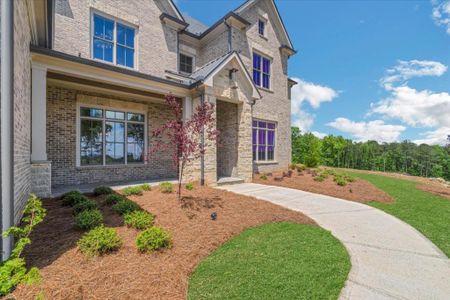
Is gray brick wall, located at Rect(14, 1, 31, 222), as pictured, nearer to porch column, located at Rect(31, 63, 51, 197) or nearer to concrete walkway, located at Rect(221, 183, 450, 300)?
porch column, located at Rect(31, 63, 51, 197)

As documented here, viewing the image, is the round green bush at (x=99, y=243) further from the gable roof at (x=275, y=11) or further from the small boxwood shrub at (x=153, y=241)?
the gable roof at (x=275, y=11)

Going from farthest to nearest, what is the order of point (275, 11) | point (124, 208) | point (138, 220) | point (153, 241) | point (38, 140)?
point (275, 11) < point (38, 140) < point (124, 208) < point (138, 220) < point (153, 241)

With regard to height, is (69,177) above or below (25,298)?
above

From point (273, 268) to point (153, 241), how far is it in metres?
1.89

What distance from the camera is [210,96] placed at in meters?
8.45

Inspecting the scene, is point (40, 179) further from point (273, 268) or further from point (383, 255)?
point (383, 255)

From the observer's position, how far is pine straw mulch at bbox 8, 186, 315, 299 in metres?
2.44

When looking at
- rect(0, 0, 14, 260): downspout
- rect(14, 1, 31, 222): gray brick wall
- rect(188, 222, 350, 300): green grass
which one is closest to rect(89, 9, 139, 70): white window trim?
rect(14, 1, 31, 222): gray brick wall

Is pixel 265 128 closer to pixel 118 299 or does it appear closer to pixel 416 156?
pixel 118 299

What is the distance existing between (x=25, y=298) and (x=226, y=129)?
9160 millimetres

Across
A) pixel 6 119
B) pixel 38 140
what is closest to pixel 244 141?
pixel 38 140

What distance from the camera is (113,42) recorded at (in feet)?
29.9

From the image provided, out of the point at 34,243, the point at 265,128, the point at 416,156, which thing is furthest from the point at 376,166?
the point at 34,243

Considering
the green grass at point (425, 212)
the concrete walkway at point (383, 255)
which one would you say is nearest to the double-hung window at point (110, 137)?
Result: the concrete walkway at point (383, 255)
